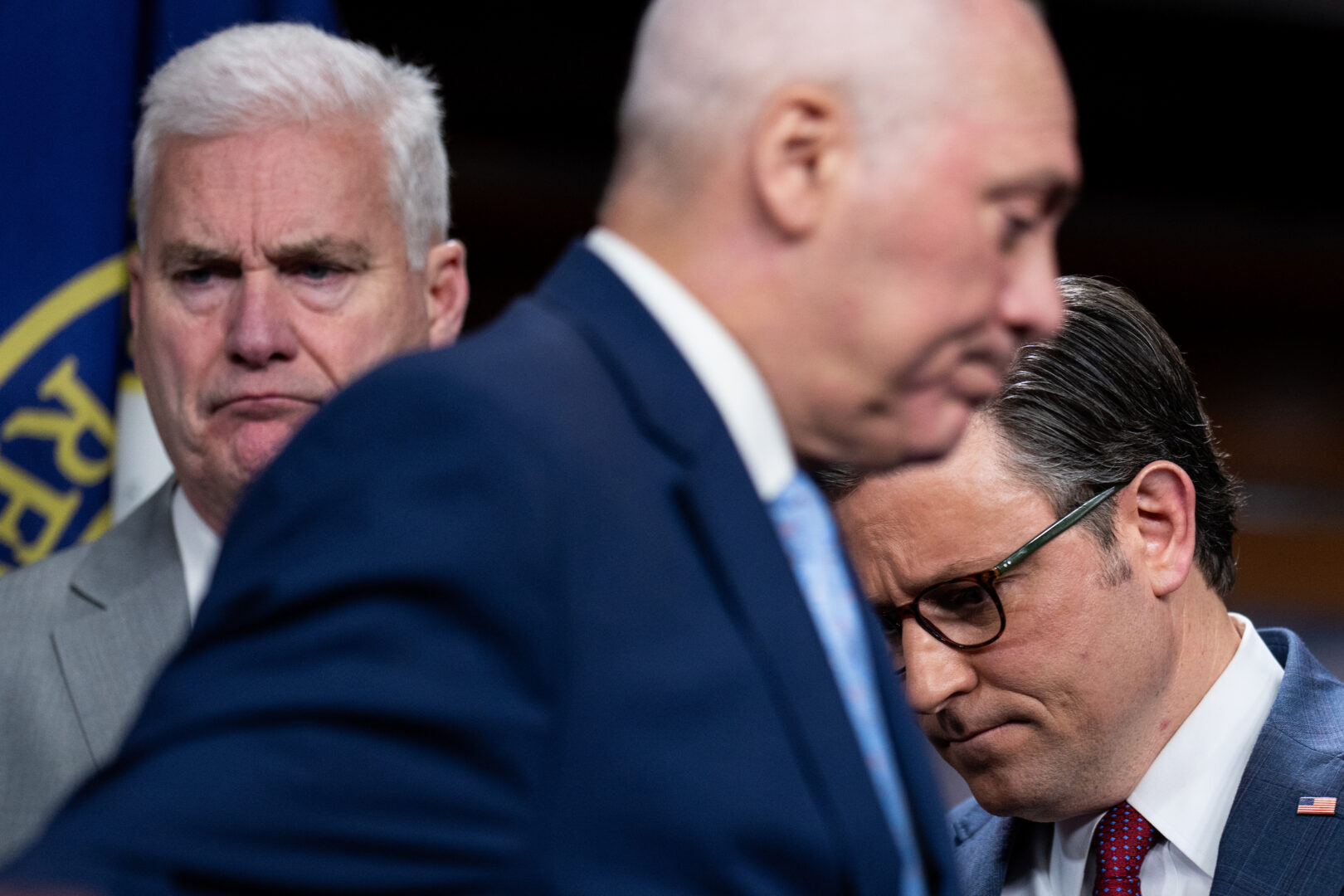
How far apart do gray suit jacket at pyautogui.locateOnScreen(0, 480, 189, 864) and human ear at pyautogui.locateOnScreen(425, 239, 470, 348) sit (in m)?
0.43

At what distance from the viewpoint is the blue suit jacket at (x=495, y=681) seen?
672 mm

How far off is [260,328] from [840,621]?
3.82 ft

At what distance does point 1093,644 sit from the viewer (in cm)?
181

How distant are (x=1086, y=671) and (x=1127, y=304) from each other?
501 mm

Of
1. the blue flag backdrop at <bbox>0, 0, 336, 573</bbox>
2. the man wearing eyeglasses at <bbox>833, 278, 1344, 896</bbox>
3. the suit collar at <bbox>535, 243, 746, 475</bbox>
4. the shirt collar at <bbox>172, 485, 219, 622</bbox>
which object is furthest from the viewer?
the blue flag backdrop at <bbox>0, 0, 336, 573</bbox>

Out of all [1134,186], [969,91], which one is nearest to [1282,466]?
[1134,186]

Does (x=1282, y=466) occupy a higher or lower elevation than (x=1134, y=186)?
lower

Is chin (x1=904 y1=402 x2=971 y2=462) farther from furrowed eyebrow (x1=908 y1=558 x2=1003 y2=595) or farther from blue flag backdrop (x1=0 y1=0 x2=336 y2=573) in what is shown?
blue flag backdrop (x1=0 y1=0 x2=336 y2=573)

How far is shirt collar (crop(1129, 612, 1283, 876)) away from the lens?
1817 mm

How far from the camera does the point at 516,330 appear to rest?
2.68 ft

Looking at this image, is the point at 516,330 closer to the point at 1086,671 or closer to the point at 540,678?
the point at 540,678

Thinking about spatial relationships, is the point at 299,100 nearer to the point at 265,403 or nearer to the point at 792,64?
the point at 265,403

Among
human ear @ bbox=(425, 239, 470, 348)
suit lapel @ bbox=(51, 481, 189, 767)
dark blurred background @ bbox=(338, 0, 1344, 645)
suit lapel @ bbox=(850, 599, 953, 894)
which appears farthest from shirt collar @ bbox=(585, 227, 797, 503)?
dark blurred background @ bbox=(338, 0, 1344, 645)

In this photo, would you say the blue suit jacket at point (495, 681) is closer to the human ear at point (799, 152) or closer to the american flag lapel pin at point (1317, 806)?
the human ear at point (799, 152)
